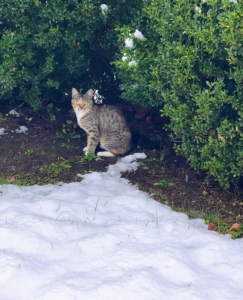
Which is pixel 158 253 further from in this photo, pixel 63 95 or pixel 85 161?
pixel 63 95

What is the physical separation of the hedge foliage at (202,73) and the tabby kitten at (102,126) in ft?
4.98

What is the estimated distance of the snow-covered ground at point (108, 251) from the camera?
410 centimetres

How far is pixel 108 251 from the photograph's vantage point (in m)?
4.68

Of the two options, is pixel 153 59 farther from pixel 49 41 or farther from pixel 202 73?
pixel 49 41

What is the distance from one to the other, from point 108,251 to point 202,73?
2.32m

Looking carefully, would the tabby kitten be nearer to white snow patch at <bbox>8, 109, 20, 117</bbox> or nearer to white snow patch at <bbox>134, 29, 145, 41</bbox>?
white snow patch at <bbox>8, 109, 20, 117</bbox>

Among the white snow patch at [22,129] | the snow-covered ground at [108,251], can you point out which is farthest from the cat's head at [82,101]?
the snow-covered ground at [108,251]

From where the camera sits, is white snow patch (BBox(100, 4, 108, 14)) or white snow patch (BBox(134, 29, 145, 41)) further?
white snow patch (BBox(100, 4, 108, 14))

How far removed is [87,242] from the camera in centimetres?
479

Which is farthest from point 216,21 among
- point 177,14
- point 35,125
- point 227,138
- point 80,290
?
point 35,125

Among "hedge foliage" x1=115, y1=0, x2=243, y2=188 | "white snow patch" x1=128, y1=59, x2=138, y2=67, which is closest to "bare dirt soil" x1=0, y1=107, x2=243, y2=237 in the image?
"hedge foliage" x1=115, y1=0, x2=243, y2=188

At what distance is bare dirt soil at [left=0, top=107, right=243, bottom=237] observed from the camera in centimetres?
580

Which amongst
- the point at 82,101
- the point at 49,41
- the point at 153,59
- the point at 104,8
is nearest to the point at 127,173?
the point at 82,101

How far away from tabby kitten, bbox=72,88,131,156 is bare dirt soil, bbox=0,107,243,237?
0.73 feet
